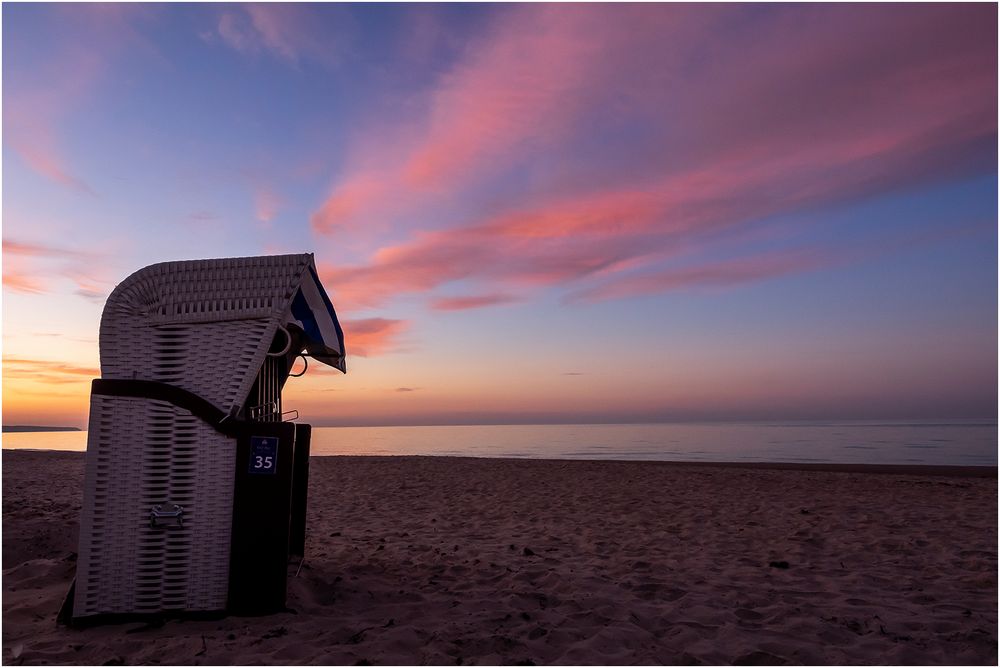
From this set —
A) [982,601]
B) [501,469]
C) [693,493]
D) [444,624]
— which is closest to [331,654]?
[444,624]

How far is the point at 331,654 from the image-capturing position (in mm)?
3588

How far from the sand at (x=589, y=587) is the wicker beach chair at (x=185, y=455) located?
0.28m

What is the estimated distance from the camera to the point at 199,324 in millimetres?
4328

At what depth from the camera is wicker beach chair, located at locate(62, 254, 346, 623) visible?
4.10m

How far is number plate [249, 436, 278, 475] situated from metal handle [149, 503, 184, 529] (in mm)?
552

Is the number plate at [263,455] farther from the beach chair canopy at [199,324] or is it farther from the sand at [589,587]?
the sand at [589,587]

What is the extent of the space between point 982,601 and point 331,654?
496 centimetres

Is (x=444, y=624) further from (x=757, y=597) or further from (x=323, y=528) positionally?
(x=323, y=528)

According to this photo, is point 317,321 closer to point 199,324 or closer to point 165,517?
point 199,324

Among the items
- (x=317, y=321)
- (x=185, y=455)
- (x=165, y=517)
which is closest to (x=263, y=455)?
(x=185, y=455)

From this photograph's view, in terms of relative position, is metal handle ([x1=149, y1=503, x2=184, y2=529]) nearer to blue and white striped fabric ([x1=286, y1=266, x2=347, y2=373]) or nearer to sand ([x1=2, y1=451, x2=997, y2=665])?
sand ([x1=2, y1=451, x2=997, y2=665])

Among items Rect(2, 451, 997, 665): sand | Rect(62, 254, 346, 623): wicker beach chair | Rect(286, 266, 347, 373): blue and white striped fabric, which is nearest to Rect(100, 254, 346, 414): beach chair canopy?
Rect(62, 254, 346, 623): wicker beach chair

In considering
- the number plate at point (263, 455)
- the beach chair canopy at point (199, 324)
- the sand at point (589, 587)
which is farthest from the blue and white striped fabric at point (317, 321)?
the sand at point (589, 587)

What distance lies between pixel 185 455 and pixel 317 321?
1.48 meters
